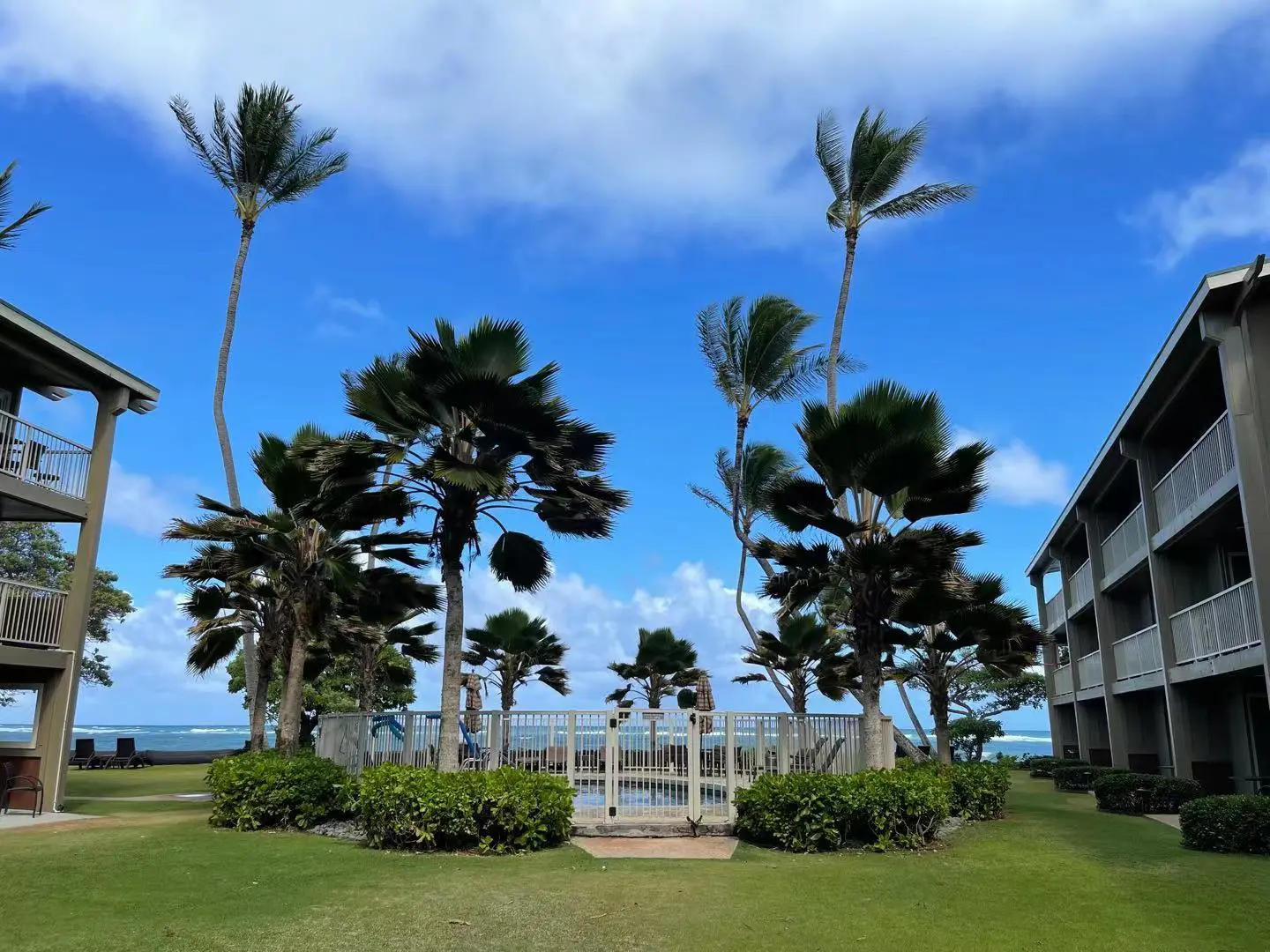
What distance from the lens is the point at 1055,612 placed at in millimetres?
34469

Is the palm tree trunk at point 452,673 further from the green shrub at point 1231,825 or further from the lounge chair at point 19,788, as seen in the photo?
the green shrub at point 1231,825

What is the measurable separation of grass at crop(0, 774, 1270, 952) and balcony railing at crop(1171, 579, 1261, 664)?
4312 mm

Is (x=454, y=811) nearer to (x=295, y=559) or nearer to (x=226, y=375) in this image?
(x=295, y=559)

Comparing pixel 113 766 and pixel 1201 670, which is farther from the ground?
pixel 1201 670

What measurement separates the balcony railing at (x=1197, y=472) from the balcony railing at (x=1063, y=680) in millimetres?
15346

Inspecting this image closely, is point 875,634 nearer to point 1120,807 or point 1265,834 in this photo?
point 1265,834

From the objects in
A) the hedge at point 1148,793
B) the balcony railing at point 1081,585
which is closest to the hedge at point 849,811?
the hedge at point 1148,793

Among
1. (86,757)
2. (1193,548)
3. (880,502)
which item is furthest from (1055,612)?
(86,757)

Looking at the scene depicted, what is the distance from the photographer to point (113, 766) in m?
29.0

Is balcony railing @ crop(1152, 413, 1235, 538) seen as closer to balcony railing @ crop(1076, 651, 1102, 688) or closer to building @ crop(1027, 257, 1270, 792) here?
building @ crop(1027, 257, 1270, 792)

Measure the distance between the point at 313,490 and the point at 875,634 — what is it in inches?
357

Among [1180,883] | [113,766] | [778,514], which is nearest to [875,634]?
[778,514]

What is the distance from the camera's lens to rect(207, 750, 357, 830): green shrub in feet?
43.7

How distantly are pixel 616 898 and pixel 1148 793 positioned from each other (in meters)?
11.9
